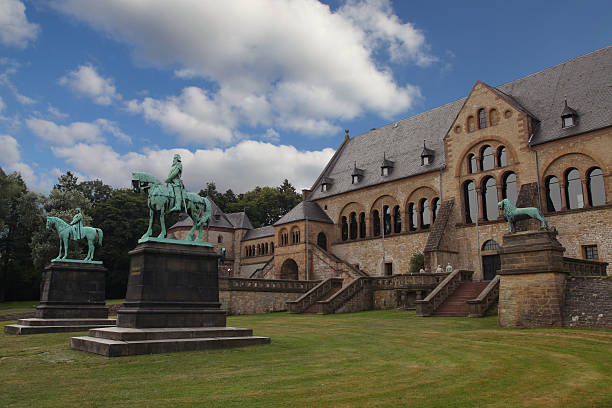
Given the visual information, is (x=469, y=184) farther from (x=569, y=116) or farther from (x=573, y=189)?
(x=569, y=116)

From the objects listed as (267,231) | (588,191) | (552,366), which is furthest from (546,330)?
(267,231)

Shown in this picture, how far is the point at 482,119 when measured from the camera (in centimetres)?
3859

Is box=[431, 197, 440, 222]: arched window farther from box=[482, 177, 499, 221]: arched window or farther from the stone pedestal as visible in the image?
the stone pedestal

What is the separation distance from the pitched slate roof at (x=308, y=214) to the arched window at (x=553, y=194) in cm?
2263

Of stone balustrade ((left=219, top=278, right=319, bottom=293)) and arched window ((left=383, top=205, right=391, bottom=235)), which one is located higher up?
arched window ((left=383, top=205, right=391, bottom=235))

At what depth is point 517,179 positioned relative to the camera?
35.7m

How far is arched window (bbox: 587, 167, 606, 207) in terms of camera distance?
3159cm

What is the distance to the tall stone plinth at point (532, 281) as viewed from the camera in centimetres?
1838

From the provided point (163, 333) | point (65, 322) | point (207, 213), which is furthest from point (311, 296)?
point (163, 333)

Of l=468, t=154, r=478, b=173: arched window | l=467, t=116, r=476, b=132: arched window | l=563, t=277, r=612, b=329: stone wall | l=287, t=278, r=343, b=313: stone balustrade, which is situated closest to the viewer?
l=563, t=277, r=612, b=329: stone wall

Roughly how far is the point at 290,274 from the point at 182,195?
122ft

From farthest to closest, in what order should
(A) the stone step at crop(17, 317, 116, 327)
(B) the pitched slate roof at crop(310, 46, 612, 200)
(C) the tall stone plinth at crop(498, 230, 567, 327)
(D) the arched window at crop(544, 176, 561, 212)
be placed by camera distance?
(B) the pitched slate roof at crop(310, 46, 612, 200) → (D) the arched window at crop(544, 176, 561, 212) → (A) the stone step at crop(17, 317, 116, 327) → (C) the tall stone plinth at crop(498, 230, 567, 327)

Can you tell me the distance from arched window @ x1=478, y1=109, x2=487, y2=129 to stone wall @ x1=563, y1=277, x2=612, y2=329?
70.8ft

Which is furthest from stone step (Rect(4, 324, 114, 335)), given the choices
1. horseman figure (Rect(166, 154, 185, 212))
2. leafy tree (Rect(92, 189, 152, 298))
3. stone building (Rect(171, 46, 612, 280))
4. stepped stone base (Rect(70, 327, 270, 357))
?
leafy tree (Rect(92, 189, 152, 298))
